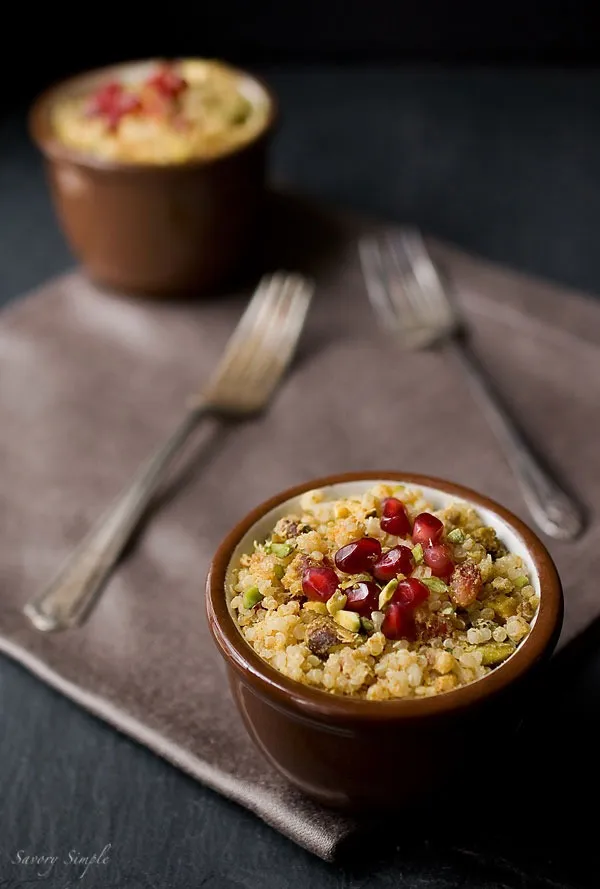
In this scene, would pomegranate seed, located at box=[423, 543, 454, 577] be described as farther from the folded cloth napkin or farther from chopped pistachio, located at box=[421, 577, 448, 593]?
the folded cloth napkin

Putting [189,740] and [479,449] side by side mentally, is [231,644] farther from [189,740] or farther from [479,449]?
[479,449]

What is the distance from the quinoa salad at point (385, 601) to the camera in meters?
1.36

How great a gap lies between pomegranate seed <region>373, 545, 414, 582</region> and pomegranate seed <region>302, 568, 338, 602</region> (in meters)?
0.06

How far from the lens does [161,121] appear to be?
8.02 feet

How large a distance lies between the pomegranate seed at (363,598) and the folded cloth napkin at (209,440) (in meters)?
0.30

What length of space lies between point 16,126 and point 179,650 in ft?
7.64

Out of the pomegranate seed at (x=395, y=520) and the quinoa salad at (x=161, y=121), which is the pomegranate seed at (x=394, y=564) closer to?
the pomegranate seed at (x=395, y=520)

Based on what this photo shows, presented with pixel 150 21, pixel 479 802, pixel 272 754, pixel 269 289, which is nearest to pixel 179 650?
pixel 272 754

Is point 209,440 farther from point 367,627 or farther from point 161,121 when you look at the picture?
point 367,627

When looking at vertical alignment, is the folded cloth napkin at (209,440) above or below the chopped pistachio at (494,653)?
below

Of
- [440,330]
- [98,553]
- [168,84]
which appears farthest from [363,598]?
[168,84]

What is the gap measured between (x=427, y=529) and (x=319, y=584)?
0.16 metres
